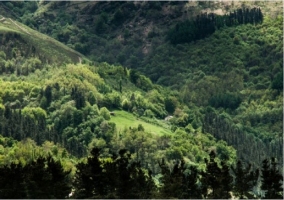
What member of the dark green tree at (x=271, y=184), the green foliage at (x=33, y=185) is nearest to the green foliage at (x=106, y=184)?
the green foliage at (x=33, y=185)

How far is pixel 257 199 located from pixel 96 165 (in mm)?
26737

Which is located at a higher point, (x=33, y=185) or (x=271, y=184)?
(x=271, y=184)

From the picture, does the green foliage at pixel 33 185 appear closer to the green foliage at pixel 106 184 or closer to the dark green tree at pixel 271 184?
the green foliage at pixel 106 184

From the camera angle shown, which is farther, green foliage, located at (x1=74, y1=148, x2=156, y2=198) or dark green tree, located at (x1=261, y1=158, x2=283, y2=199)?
green foliage, located at (x1=74, y1=148, x2=156, y2=198)

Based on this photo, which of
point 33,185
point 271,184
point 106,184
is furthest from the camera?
point 106,184

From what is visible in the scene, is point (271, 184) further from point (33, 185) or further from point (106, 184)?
point (33, 185)

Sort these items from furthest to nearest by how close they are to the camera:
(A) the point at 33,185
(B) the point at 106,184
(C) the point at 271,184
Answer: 1. (B) the point at 106,184
2. (C) the point at 271,184
3. (A) the point at 33,185

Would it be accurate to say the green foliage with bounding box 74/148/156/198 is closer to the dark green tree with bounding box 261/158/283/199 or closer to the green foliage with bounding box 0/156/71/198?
the green foliage with bounding box 0/156/71/198

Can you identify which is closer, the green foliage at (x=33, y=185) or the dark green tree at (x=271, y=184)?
the dark green tree at (x=271, y=184)

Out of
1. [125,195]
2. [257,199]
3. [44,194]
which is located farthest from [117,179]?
[257,199]

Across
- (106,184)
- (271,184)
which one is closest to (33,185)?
(106,184)

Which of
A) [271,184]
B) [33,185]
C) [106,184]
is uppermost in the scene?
[271,184]

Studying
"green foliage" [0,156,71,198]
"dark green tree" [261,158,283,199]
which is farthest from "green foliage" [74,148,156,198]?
"dark green tree" [261,158,283,199]

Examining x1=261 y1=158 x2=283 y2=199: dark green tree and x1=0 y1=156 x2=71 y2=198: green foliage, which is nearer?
x1=261 y1=158 x2=283 y2=199: dark green tree
